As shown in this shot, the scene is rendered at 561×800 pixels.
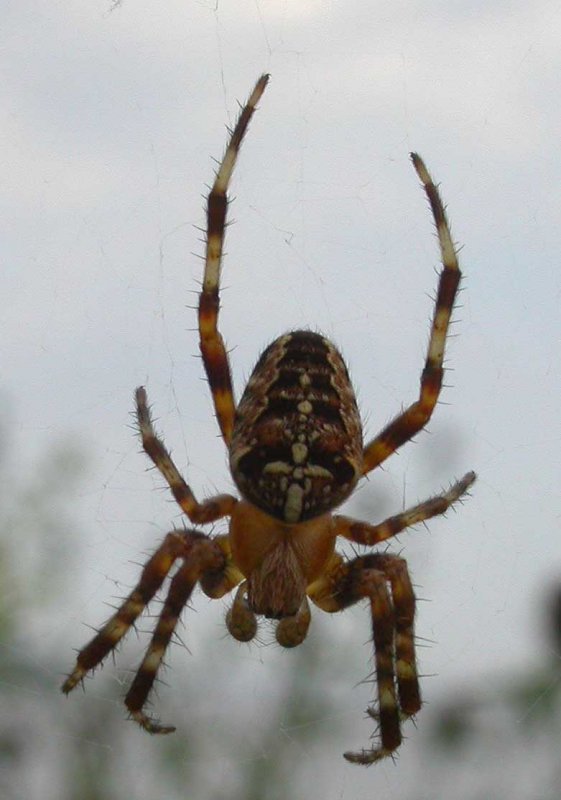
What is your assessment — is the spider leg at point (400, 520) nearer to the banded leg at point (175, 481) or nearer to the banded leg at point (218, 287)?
the banded leg at point (175, 481)

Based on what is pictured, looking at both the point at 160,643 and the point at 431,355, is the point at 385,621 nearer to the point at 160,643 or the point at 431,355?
the point at 160,643

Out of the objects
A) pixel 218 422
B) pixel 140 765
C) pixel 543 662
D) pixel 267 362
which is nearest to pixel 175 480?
pixel 218 422

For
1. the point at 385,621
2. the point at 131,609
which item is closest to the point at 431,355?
the point at 385,621

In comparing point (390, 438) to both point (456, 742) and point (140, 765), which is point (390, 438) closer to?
point (456, 742)

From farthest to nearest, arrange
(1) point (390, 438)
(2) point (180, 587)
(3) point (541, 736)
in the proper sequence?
(3) point (541, 736)
(1) point (390, 438)
(2) point (180, 587)

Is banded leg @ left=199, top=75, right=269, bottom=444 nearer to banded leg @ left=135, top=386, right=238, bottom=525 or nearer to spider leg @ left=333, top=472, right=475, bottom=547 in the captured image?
banded leg @ left=135, top=386, right=238, bottom=525

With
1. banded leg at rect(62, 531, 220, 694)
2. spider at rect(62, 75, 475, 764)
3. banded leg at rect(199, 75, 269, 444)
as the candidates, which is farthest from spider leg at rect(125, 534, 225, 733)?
banded leg at rect(199, 75, 269, 444)
